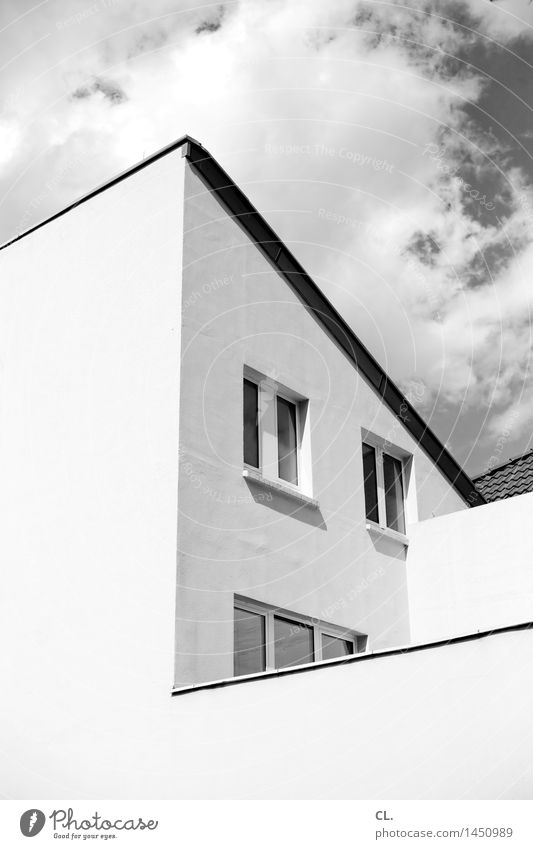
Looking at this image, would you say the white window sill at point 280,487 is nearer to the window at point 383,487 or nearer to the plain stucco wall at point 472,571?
the window at point 383,487

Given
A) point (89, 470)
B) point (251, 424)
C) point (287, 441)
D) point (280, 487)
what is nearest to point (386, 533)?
point (287, 441)

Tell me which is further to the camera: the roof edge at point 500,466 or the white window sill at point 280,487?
the roof edge at point 500,466

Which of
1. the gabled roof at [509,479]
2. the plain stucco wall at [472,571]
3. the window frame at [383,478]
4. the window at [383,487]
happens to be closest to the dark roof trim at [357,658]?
the plain stucco wall at [472,571]

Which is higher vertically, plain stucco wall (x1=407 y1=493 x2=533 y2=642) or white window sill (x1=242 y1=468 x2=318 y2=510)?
white window sill (x1=242 y1=468 x2=318 y2=510)

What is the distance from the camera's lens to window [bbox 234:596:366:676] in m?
9.93

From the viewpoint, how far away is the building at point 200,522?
8172 millimetres

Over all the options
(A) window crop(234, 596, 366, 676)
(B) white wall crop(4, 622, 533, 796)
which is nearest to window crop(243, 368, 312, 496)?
(A) window crop(234, 596, 366, 676)

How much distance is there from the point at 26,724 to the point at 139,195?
21.0 ft

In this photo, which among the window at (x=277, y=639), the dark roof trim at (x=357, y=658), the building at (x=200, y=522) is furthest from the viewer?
the window at (x=277, y=639)

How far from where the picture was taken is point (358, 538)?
40.2 ft

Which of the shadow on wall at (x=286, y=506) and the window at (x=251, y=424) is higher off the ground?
the window at (x=251, y=424)

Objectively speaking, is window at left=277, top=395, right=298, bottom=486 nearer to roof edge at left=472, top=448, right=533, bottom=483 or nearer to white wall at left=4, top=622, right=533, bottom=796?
white wall at left=4, top=622, right=533, bottom=796

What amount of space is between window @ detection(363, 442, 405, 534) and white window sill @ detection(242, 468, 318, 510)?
1.76 m

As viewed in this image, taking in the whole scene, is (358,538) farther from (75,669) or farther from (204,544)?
(75,669)
